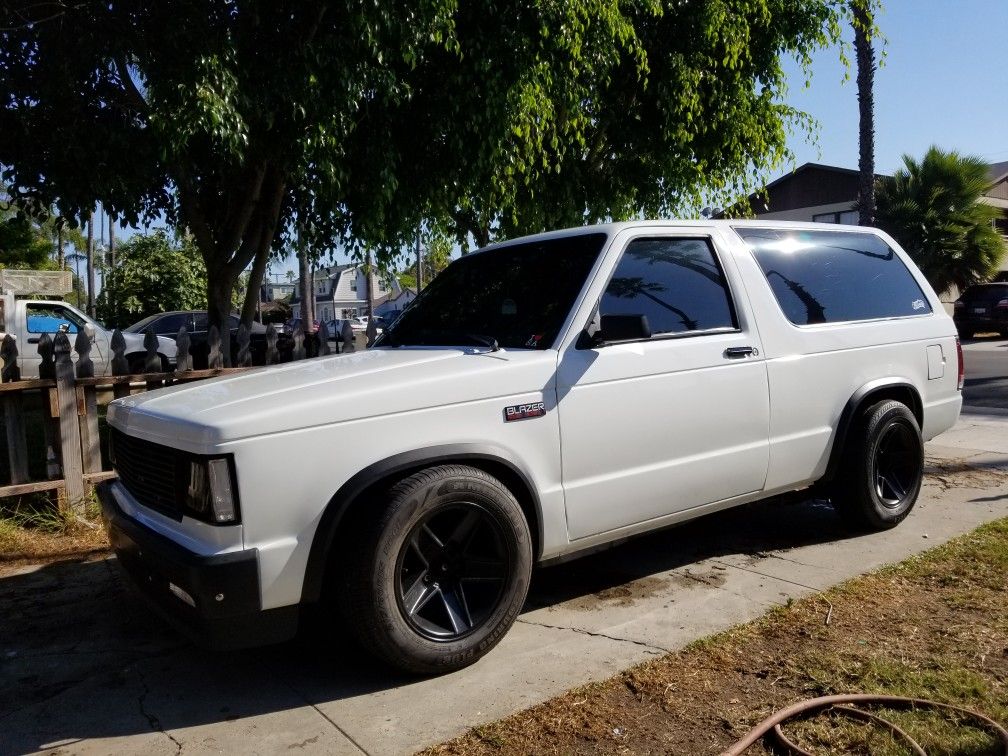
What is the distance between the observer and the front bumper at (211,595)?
2.92 meters

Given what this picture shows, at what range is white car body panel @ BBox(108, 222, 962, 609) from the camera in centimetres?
305

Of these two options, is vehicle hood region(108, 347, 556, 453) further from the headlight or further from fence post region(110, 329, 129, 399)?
fence post region(110, 329, 129, 399)

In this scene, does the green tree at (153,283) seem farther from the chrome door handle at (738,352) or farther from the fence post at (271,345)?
the chrome door handle at (738,352)

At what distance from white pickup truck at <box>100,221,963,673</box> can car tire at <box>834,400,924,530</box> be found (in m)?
0.01

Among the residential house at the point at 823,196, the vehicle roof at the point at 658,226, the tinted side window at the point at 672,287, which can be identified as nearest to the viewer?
the tinted side window at the point at 672,287

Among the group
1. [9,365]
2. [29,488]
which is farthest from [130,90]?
[29,488]

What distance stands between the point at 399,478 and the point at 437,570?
1.41 ft

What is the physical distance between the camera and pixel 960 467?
704 cm

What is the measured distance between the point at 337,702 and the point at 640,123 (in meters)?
8.04

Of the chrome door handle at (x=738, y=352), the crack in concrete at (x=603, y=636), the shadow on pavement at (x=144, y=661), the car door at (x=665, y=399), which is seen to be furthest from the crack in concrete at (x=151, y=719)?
the chrome door handle at (x=738, y=352)

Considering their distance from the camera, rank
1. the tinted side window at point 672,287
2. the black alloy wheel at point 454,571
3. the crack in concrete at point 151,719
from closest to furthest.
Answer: the crack in concrete at point 151,719 → the black alloy wheel at point 454,571 → the tinted side window at point 672,287

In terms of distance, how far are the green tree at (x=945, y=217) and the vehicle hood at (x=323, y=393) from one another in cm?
2643

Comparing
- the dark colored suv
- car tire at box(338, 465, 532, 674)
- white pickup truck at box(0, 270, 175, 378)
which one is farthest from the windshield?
the dark colored suv

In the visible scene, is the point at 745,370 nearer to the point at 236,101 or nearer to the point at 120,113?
the point at 236,101
